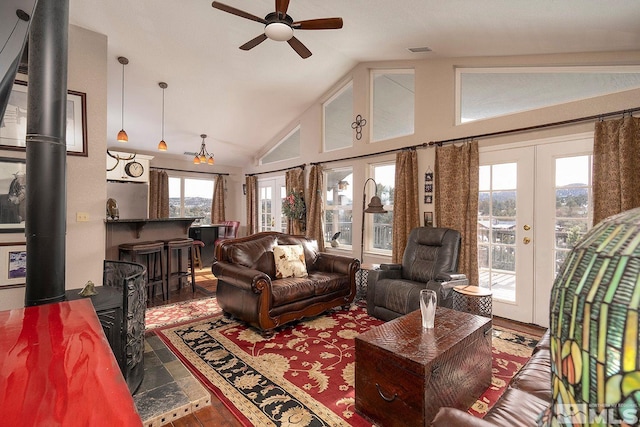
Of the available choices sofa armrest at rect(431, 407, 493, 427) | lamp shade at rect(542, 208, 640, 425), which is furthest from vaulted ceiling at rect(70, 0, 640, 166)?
lamp shade at rect(542, 208, 640, 425)

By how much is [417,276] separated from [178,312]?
2776 mm

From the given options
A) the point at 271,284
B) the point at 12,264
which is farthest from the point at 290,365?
the point at 12,264

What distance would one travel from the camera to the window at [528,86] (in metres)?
2.94

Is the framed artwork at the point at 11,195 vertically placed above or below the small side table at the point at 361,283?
above

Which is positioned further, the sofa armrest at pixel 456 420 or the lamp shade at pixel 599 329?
the sofa armrest at pixel 456 420

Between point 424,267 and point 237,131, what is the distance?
488 centimetres

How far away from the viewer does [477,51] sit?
3.62 metres

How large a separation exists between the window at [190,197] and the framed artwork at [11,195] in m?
4.60

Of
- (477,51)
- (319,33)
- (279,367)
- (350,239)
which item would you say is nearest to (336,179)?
(350,239)

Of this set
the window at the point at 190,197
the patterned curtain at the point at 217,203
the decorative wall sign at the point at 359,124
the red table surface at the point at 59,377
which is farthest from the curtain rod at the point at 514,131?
the window at the point at 190,197

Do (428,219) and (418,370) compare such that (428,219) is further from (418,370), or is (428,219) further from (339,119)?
(418,370)

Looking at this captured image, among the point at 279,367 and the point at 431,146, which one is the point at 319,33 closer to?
the point at 431,146

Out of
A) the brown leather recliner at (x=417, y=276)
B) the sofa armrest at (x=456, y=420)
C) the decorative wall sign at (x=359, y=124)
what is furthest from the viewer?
the decorative wall sign at (x=359, y=124)

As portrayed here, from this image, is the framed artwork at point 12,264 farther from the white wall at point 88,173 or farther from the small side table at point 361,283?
the small side table at point 361,283
